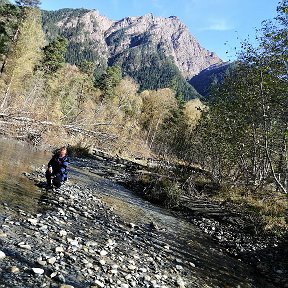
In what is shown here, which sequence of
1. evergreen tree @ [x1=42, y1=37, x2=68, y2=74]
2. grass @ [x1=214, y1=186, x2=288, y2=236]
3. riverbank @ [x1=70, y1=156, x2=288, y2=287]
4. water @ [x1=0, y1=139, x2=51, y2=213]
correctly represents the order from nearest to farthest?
water @ [x1=0, y1=139, x2=51, y2=213] → riverbank @ [x1=70, y1=156, x2=288, y2=287] → grass @ [x1=214, y1=186, x2=288, y2=236] → evergreen tree @ [x1=42, y1=37, x2=68, y2=74]

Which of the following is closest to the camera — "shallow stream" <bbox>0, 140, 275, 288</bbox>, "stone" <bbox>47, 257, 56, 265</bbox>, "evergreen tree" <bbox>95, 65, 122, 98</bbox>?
"stone" <bbox>47, 257, 56, 265</bbox>

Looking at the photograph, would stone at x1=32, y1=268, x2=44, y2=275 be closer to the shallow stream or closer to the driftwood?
the driftwood

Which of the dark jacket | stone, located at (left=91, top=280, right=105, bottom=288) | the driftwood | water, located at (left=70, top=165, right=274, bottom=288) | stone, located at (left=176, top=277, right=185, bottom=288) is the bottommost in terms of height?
stone, located at (left=91, top=280, right=105, bottom=288)

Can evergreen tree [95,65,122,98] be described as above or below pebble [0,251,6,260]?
above

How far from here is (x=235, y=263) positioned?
13.4 metres

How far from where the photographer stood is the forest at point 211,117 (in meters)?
6.61

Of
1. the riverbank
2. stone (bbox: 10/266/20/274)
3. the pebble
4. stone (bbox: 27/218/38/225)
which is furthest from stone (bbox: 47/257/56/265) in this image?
the riverbank

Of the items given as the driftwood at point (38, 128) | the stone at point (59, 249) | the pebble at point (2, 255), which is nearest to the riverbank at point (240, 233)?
the stone at point (59, 249)

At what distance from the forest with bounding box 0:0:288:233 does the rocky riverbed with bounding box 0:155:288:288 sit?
105 inches

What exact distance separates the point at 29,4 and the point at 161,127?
2125 inches

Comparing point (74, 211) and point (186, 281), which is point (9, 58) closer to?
point (74, 211)

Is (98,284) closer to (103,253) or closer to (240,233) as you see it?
(103,253)

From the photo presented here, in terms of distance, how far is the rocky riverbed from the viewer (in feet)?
27.3

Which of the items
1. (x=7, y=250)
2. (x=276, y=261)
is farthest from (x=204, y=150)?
(x=7, y=250)
